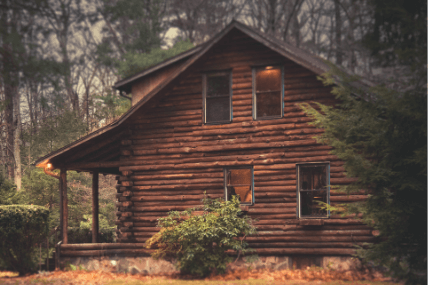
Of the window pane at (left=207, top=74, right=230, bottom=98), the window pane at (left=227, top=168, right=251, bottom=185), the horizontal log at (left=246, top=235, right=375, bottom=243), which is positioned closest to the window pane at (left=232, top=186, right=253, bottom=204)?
the window pane at (left=227, top=168, right=251, bottom=185)

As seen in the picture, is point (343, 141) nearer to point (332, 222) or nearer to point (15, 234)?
point (332, 222)

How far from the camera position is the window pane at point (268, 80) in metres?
14.7

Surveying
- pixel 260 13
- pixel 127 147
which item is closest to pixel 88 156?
pixel 127 147

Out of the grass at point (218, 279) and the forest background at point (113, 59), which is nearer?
the grass at point (218, 279)

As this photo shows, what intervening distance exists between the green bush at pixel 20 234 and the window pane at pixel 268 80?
7.73 meters

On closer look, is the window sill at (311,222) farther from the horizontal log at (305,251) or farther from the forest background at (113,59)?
the forest background at (113,59)

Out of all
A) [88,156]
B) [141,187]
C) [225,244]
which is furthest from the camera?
[88,156]

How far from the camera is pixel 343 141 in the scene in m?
9.62

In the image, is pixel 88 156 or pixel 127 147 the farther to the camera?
pixel 88 156

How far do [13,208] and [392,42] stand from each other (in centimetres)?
1078

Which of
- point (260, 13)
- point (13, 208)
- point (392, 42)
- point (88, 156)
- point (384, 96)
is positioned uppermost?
point (260, 13)

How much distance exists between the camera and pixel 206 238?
1291cm

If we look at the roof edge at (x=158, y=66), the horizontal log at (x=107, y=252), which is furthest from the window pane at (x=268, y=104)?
the horizontal log at (x=107, y=252)

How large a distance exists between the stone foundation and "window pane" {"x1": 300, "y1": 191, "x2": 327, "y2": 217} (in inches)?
50.0
